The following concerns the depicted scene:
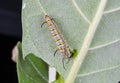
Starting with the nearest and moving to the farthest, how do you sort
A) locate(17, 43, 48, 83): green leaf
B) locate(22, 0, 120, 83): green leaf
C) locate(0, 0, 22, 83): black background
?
1. locate(22, 0, 120, 83): green leaf
2. locate(17, 43, 48, 83): green leaf
3. locate(0, 0, 22, 83): black background

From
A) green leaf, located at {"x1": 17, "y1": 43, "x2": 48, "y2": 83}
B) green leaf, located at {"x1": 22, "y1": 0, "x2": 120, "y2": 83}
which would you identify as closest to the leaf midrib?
green leaf, located at {"x1": 22, "y1": 0, "x2": 120, "y2": 83}

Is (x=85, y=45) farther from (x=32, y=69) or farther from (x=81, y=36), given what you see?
(x=32, y=69)

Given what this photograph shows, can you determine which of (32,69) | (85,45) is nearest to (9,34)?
(32,69)

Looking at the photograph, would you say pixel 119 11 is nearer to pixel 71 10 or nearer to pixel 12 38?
pixel 71 10

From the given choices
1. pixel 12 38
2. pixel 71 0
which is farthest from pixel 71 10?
pixel 12 38

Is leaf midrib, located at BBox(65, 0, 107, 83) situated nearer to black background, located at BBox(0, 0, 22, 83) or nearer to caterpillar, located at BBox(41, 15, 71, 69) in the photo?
caterpillar, located at BBox(41, 15, 71, 69)
